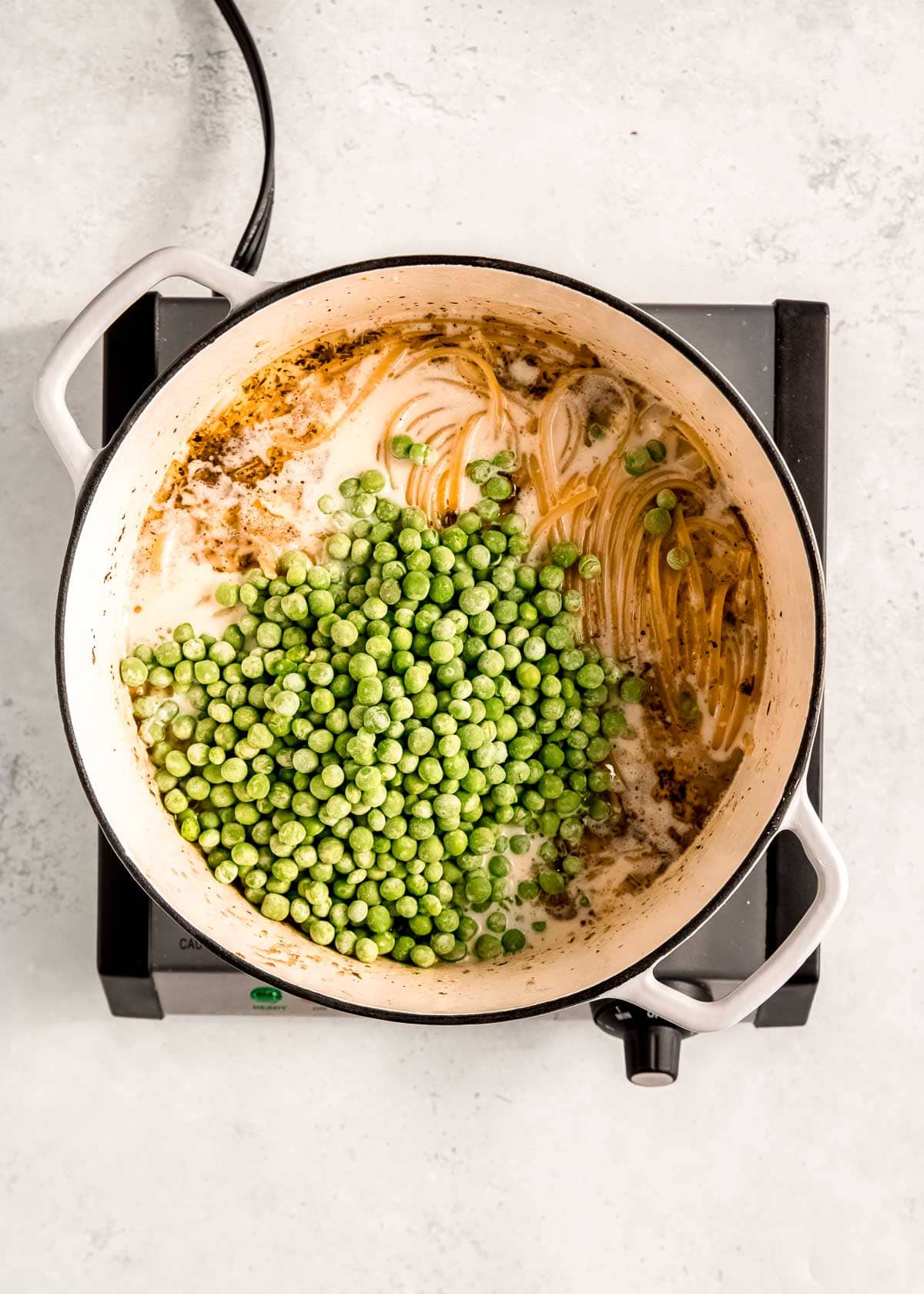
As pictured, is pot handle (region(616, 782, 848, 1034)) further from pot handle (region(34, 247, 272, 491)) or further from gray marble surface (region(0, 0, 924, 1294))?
pot handle (region(34, 247, 272, 491))

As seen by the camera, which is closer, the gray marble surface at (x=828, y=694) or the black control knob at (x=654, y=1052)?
the black control knob at (x=654, y=1052)

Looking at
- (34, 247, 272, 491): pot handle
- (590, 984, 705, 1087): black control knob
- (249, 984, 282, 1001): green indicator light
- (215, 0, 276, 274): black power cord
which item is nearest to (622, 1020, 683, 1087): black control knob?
(590, 984, 705, 1087): black control knob

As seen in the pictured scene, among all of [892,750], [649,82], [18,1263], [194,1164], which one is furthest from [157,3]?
[18,1263]

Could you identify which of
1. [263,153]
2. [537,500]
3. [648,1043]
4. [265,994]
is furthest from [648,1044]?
[263,153]

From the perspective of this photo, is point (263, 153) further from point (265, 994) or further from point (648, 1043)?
point (648, 1043)

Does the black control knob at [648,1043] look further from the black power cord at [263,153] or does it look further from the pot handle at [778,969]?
the black power cord at [263,153]

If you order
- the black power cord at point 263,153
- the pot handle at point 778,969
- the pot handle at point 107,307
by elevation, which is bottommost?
the pot handle at point 778,969

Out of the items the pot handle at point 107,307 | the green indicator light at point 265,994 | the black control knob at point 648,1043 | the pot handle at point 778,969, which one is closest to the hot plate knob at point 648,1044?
the black control knob at point 648,1043
